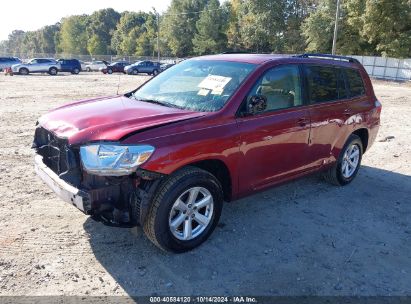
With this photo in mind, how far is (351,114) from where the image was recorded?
5.65 m

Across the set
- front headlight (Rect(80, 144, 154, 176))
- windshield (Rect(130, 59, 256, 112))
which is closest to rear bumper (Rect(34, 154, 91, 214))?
front headlight (Rect(80, 144, 154, 176))

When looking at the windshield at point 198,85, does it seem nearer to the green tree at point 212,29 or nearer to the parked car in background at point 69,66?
the parked car in background at point 69,66

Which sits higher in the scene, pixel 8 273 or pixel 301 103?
pixel 301 103

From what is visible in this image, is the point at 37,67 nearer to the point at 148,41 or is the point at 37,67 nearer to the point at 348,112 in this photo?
the point at 348,112

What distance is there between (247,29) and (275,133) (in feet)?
186


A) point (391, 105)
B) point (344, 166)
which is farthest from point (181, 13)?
point (344, 166)

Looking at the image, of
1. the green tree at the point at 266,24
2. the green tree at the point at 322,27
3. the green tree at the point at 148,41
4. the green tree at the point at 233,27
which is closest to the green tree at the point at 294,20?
the green tree at the point at 266,24

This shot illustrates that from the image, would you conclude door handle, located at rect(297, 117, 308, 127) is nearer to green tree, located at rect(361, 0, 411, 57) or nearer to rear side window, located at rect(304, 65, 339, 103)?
rear side window, located at rect(304, 65, 339, 103)

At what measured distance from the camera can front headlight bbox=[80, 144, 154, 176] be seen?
3.37 m

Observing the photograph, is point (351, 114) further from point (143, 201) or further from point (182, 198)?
point (143, 201)

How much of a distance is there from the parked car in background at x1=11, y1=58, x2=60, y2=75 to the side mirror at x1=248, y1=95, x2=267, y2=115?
119 ft

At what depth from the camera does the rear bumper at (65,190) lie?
338 centimetres

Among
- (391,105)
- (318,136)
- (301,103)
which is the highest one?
(301,103)

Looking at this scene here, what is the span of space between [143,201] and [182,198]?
49 centimetres
